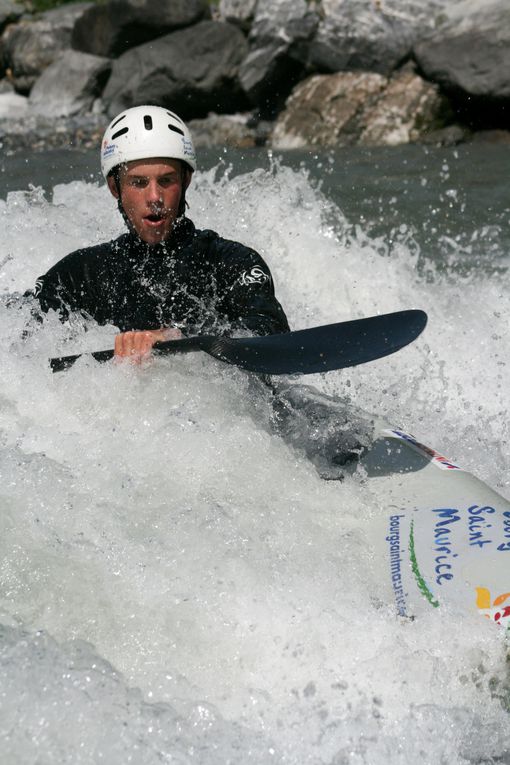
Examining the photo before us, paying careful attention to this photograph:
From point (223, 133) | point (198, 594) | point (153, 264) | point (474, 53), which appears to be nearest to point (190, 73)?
point (223, 133)

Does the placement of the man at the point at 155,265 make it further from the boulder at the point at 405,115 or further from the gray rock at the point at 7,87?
the gray rock at the point at 7,87

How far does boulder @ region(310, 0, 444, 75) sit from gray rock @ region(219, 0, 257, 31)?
1.76 meters

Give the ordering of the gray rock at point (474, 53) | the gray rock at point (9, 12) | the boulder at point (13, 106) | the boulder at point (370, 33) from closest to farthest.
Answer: the gray rock at point (474, 53) → the boulder at point (370, 33) → the boulder at point (13, 106) → the gray rock at point (9, 12)

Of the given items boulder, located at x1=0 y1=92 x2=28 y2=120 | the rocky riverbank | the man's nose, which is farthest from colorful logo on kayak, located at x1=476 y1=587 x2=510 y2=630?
boulder, located at x1=0 y1=92 x2=28 y2=120

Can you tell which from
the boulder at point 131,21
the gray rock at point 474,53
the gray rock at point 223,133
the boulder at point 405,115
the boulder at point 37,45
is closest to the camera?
the gray rock at point 474,53

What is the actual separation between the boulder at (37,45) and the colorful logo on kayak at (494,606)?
1663 centimetres

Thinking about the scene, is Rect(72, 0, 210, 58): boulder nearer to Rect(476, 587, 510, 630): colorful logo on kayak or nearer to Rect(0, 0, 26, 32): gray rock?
Rect(0, 0, 26, 32): gray rock

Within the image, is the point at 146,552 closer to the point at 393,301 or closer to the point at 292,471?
the point at 292,471

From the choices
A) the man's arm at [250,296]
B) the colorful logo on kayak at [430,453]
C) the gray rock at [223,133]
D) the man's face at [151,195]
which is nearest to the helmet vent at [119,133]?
the man's face at [151,195]

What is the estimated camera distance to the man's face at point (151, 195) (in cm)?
414

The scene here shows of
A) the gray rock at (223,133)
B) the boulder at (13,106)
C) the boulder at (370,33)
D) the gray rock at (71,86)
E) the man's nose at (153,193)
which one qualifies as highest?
the man's nose at (153,193)

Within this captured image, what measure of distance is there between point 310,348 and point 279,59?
1170cm

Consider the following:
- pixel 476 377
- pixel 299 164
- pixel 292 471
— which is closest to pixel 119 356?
pixel 292 471

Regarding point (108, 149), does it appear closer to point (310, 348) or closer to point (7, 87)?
point (310, 348)
